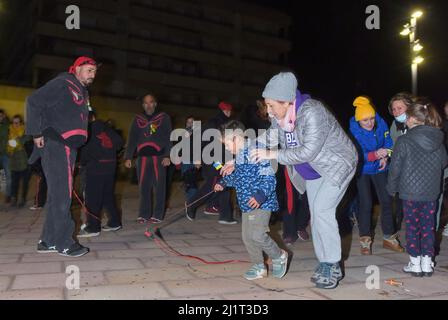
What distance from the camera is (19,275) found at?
12.1 feet

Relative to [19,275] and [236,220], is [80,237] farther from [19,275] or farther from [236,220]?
[236,220]

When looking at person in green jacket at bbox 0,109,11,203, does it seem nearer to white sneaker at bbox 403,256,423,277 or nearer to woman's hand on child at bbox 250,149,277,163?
A: woman's hand on child at bbox 250,149,277,163

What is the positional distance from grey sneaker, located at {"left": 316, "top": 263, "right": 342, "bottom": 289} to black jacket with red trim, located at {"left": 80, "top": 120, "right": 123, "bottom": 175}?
3501mm

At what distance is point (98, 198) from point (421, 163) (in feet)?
13.0

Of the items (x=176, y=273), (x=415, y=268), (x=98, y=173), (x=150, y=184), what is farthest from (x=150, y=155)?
(x=415, y=268)

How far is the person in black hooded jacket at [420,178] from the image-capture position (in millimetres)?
3971

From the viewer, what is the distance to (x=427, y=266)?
391 centimetres

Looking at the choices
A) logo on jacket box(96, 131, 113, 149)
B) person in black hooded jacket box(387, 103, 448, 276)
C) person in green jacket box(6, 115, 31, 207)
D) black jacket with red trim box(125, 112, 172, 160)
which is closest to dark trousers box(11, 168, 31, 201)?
person in green jacket box(6, 115, 31, 207)

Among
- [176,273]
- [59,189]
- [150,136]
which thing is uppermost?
[150,136]

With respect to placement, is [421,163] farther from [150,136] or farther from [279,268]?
[150,136]

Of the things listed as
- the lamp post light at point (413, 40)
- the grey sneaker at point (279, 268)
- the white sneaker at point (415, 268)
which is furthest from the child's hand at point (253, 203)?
the lamp post light at point (413, 40)

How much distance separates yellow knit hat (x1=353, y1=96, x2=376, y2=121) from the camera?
4859mm

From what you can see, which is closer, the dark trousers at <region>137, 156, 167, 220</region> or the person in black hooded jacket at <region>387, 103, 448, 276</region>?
the person in black hooded jacket at <region>387, 103, 448, 276</region>

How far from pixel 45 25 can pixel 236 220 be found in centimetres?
3020
